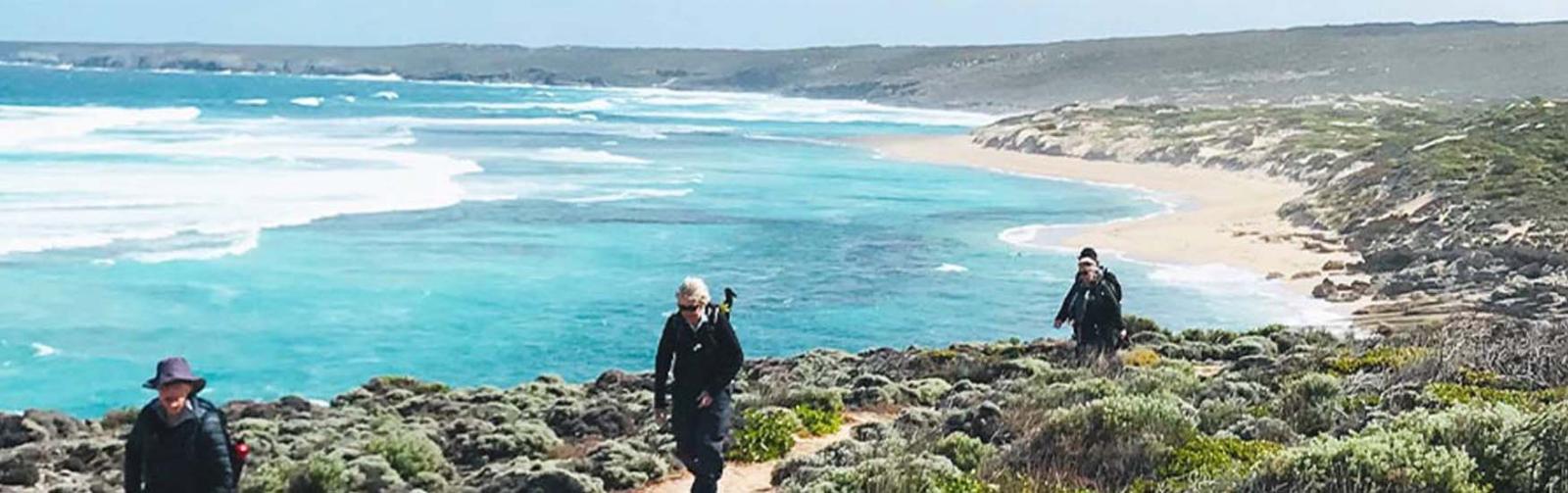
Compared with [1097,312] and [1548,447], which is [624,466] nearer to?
[1097,312]

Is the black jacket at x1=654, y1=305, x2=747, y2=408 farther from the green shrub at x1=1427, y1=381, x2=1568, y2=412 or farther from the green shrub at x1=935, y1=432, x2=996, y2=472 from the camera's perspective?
the green shrub at x1=1427, y1=381, x2=1568, y2=412

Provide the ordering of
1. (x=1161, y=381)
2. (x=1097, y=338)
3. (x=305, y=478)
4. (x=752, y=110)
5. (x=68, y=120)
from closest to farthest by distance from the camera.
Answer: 1. (x=305, y=478)
2. (x=1161, y=381)
3. (x=1097, y=338)
4. (x=68, y=120)
5. (x=752, y=110)

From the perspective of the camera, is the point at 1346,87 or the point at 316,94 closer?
the point at 1346,87

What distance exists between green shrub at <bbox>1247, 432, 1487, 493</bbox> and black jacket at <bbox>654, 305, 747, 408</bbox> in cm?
249

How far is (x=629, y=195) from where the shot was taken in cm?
4353

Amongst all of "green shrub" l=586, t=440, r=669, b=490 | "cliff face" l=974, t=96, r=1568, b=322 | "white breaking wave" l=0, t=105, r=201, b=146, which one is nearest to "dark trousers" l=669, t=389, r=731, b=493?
"green shrub" l=586, t=440, r=669, b=490

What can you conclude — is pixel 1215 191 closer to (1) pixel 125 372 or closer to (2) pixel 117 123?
(1) pixel 125 372

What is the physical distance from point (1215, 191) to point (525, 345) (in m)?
28.8

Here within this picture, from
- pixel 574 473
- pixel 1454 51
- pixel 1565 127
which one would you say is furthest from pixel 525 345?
pixel 1454 51

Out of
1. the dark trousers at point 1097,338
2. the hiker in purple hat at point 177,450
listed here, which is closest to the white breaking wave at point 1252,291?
the dark trousers at point 1097,338

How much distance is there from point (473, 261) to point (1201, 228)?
15260mm

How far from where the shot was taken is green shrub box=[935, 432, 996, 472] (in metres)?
9.85

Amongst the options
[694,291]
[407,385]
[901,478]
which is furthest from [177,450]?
[407,385]

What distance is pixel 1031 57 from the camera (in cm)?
18225
